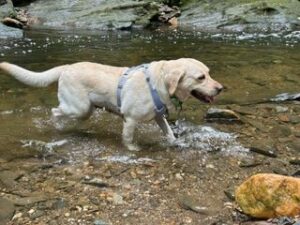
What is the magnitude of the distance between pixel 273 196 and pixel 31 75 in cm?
358

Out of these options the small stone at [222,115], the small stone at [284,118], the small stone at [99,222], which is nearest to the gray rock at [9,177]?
the small stone at [99,222]

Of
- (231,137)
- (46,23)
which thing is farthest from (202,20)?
(231,137)

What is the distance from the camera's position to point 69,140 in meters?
6.22

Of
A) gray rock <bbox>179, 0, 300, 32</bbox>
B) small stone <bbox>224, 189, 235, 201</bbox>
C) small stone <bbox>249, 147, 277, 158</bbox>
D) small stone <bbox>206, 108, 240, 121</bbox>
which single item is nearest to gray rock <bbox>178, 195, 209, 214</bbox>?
small stone <bbox>224, 189, 235, 201</bbox>

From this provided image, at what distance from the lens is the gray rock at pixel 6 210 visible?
13.8ft

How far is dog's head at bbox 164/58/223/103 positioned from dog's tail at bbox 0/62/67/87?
1.57 m

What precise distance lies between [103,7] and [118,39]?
5.97 m

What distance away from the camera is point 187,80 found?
5.44 meters

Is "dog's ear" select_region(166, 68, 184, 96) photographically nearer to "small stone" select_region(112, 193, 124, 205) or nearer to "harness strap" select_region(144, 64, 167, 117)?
"harness strap" select_region(144, 64, 167, 117)

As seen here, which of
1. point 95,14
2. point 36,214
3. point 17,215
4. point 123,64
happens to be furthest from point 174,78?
point 95,14

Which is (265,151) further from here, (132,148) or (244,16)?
(244,16)

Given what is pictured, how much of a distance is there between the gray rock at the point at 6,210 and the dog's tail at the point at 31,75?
2.13 m

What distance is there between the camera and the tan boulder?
387 cm

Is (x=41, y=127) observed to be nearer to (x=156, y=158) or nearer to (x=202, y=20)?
(x=156, y=158)
